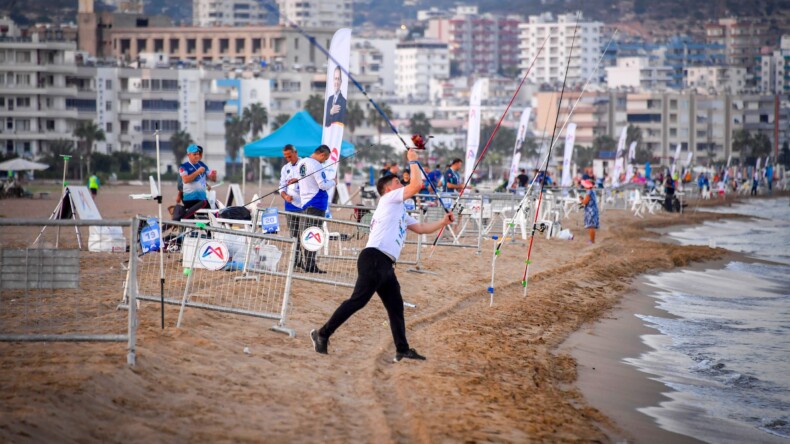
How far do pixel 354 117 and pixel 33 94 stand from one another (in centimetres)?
3633

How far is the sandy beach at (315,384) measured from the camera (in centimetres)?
745

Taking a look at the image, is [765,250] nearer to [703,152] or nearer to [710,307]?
A: [710,307]

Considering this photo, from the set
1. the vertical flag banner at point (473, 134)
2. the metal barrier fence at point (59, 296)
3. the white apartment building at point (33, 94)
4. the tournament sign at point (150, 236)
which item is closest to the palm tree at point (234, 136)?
the white apartment building at point (33, 94)

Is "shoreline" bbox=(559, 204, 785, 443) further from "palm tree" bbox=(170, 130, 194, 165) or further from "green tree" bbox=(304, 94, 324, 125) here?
"green tree" bbox=(304, 94, 324, 125)

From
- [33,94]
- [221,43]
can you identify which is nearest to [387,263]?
[33,94]

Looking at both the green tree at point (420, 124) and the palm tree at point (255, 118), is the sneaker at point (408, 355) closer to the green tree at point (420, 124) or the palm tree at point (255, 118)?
the palm tree at point (255, 118)

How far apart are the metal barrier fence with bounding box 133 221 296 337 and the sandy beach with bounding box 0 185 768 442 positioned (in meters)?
0.24

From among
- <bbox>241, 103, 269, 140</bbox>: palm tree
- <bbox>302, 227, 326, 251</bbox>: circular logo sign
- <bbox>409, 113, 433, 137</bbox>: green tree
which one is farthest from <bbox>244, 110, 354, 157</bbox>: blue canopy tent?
<bbox>409, 113, 433, 137</bbox>: green tree

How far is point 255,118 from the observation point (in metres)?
108

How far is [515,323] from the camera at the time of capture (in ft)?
44.1

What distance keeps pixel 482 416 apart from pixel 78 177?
79865 mm

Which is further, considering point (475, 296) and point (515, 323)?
point (475, 296)

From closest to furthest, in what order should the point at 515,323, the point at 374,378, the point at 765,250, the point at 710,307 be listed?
the point at 374,378, the point at 515,323, the point at 710,307, the point at 765,250

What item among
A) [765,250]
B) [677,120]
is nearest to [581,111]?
[677,120]
